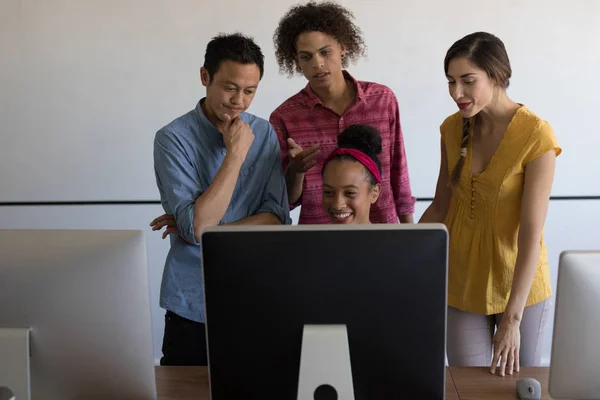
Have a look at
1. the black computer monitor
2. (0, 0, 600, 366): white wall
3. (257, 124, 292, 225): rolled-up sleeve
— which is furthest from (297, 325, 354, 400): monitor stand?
(0, 0, 600, 366): white wall

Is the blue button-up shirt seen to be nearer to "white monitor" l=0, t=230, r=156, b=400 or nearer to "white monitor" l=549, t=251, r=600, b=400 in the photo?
"white monitor" l=0, t=230, r=156, b=400

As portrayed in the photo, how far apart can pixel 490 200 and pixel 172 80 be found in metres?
1.79

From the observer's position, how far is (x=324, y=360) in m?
1.04

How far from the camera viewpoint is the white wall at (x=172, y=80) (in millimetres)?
2979

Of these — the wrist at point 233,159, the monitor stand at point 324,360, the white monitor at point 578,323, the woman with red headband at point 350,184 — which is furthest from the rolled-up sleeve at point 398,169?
the monitor stand at point 324,360

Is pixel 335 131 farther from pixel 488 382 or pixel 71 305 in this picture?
pixel 71 305

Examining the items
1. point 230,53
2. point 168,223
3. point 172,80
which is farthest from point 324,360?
point 172,80

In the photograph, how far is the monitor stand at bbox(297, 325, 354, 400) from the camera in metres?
1.04

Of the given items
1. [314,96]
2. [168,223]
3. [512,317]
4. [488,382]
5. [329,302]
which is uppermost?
[314,96]

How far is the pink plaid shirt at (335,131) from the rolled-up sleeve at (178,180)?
1.44 feet

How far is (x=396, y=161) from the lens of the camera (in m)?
2.19

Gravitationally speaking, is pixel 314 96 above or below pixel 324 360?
above

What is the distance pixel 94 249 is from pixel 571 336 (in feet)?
2.78

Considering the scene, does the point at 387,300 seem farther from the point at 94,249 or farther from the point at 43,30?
the point at 43,30
